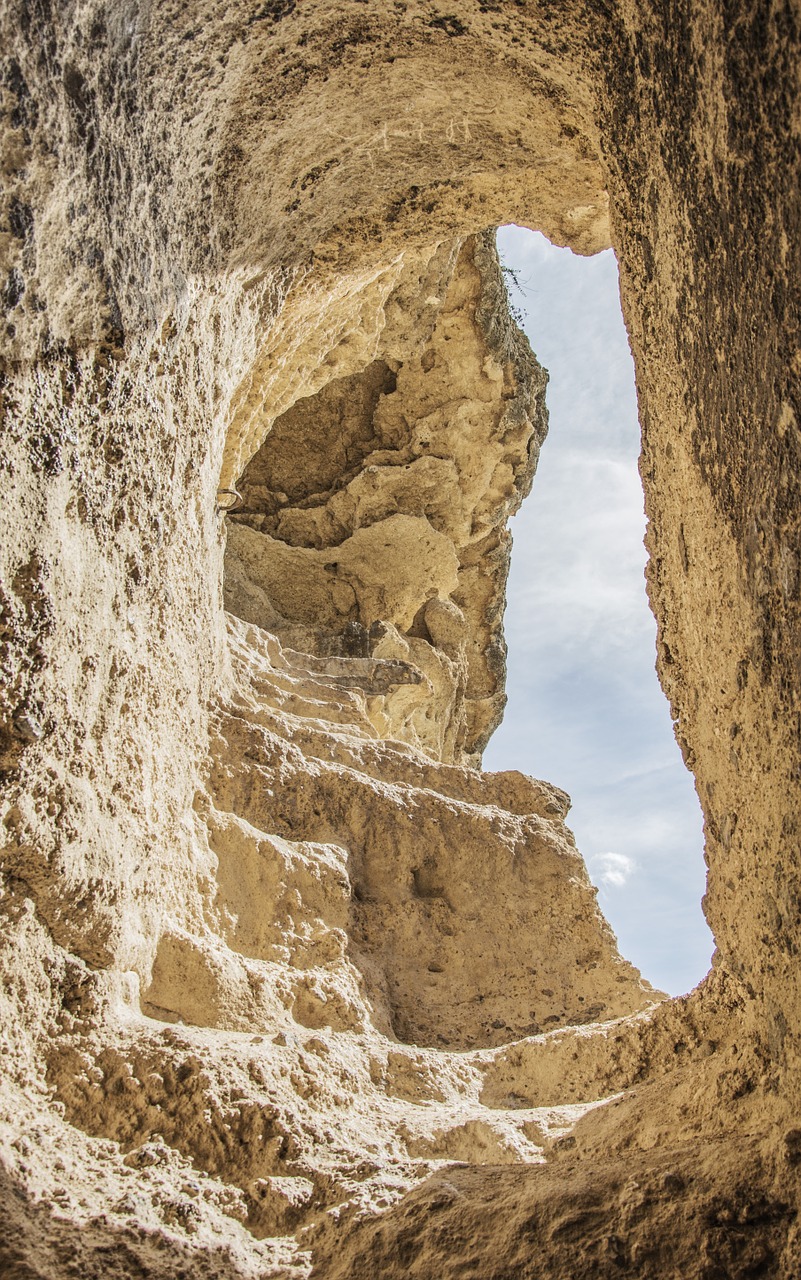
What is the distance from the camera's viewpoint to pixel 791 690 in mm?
1701

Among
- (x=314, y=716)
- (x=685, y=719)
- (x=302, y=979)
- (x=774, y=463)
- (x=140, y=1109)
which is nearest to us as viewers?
(x=774, y=463)

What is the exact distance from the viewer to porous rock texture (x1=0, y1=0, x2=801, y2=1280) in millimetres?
1693

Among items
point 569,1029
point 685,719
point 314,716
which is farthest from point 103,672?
point 314,716

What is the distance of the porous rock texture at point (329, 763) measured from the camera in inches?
66.7

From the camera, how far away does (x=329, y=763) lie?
4.16 metres

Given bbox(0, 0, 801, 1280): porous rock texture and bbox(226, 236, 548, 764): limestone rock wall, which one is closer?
bbox(0, 0, 801, 1280): porous rock texture

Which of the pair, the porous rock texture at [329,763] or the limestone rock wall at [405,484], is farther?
the limestone rock wall at [405,484]

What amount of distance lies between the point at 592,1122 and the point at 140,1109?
1.12 metres

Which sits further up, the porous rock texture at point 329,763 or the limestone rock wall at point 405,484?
the limestone rock wall at point 405,484

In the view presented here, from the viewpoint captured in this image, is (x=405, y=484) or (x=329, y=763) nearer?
(x=329, y=763)

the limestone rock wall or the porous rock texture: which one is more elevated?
the limestone rock wall

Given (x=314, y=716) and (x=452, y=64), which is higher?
(x=452, y=64)

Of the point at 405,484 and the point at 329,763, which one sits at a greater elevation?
the point at 405,484

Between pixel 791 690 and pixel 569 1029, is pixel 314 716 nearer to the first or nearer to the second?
pixel 569 1029
